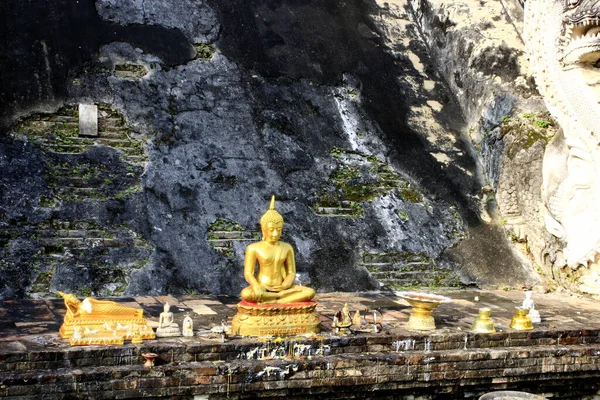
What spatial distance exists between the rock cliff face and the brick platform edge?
1924 millimetres

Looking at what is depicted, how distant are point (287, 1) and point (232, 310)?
253 inches

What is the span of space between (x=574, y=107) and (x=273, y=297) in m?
3.78

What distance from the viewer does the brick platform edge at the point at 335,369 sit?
4.60 metres

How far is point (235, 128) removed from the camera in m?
8.95

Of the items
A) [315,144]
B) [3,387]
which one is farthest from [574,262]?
[3,387]

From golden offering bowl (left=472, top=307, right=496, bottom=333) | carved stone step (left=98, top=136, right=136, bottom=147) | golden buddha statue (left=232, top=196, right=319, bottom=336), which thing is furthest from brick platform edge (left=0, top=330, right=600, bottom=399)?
carved stone step (left=98, top=136, right=136, bottom=147)

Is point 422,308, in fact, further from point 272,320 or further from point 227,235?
point 227,235

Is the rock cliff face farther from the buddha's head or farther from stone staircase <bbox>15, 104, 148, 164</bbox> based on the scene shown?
the buddha's head

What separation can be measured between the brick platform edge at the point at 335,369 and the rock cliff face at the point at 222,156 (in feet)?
6.31

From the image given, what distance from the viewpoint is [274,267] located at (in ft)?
18.2

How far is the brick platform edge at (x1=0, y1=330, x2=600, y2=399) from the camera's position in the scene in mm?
4602

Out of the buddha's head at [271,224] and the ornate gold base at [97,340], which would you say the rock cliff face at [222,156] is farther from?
the ornate gold base at [97,340]

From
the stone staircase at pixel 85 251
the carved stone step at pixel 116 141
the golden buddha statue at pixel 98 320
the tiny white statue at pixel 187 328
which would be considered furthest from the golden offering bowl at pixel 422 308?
the carved stone step at pixel 116 141

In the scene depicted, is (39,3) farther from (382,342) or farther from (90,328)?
(382,342)
